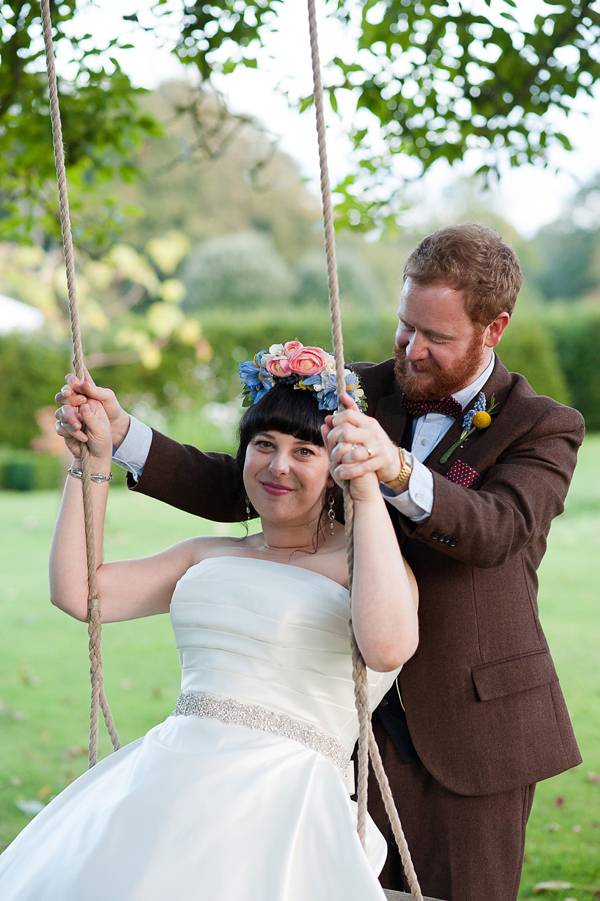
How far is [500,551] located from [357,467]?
1.19 feet

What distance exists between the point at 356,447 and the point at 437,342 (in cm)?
57

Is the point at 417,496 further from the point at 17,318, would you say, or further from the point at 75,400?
the point at 17,318

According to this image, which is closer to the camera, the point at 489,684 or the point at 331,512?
the point at 489,684

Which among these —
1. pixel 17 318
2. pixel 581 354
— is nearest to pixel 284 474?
pixel 17 318

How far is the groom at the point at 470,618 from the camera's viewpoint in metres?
1.93

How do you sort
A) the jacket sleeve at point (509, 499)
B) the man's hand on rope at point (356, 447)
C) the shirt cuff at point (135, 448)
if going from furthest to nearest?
the shirt cuff at point (135, 448)
the jacket sleeve at point (509, 499)
the man's hand on rope at point (356, 447)

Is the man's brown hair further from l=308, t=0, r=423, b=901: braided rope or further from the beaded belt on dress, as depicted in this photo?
the beaded belt on dress

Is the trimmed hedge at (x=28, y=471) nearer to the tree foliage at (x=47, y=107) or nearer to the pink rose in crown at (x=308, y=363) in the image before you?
the tree foliage at (x=47, y=107)

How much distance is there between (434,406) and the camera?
2.06m

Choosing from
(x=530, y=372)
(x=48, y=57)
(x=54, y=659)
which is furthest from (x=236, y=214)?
(x=48, y=57)

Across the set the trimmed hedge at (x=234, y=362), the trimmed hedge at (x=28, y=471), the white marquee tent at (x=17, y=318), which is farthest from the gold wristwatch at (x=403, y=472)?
the white marquee tent at (x=17, y=318)

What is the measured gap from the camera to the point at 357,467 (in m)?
1.51

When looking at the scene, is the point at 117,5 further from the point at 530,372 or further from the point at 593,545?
the point at 530,372

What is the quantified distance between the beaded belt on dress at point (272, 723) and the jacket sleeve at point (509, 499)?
18.8 inches
